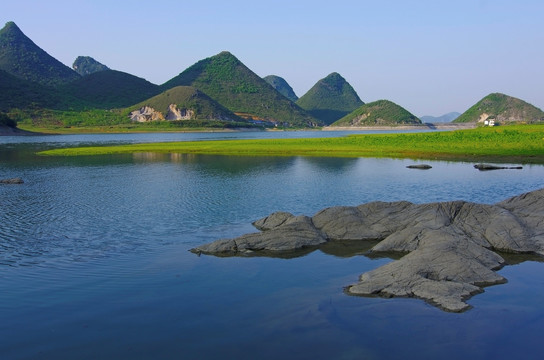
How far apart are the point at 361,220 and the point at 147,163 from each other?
45.3m

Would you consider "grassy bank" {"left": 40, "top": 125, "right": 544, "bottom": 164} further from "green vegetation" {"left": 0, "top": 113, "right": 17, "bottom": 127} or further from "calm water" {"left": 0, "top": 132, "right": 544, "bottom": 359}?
"green vegetation" {"left": 0, "top": 113, "right": 17, "bottom": 127}

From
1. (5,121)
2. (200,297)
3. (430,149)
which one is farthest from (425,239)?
(5,121)

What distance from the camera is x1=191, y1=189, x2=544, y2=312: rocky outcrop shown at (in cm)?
1728

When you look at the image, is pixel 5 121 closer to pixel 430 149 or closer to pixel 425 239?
pixel 430 149

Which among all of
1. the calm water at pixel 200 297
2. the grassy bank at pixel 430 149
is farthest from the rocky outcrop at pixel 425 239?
the grassy bank at pixel 430 149

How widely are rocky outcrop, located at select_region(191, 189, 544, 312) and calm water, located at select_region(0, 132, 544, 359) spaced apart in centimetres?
79

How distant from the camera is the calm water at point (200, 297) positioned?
524 inches

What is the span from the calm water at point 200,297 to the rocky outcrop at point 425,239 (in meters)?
0.79

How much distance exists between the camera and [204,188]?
41406mm

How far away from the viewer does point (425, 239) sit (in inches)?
870

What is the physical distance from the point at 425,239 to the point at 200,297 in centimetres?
1129

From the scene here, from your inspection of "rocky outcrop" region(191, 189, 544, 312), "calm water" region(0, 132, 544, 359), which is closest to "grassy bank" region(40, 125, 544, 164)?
"calm water" region(0, 132, 544, 359)

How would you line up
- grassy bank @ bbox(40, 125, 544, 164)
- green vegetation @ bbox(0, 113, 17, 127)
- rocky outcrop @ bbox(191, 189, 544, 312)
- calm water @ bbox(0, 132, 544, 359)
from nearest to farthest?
calm water @ bbox(0, 132, 544, 359)
rocky outcrop @ bbox(191, 189, 544, 312)
grassy bank @ bbox(40, 125, 544, 164)
green vegetation @ bbox(0, 113, 17, 127)

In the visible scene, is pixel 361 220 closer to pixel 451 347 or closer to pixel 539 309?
A: pixel 539 309
